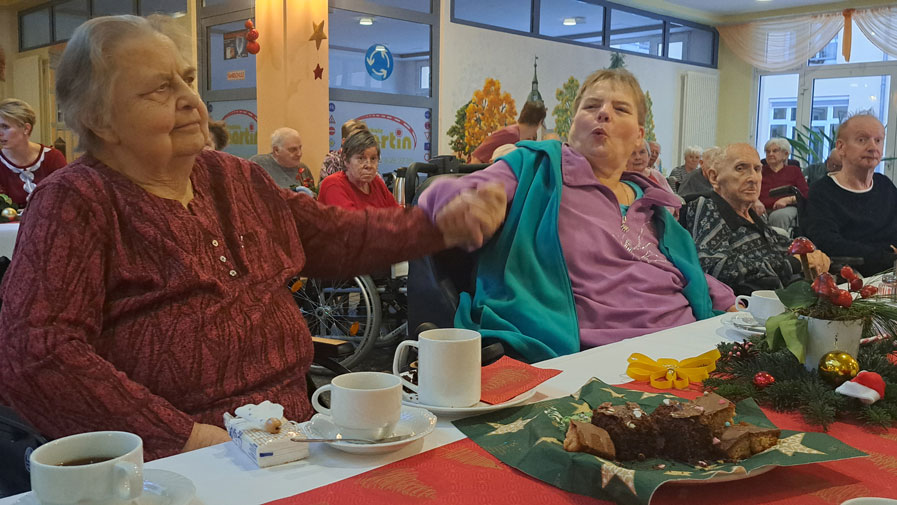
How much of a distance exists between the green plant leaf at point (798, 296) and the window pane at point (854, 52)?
1067cm

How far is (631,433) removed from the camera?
87 cm

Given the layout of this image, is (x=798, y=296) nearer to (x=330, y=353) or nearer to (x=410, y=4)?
(x=330, y=353)

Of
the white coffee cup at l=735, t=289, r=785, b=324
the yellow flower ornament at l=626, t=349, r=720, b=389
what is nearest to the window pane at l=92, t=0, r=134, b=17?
the white coffee cup at l=735, t=289, r=785, b=324

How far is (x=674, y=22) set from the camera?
1080 cm

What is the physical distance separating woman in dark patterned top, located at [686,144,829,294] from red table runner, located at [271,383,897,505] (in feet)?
6.11

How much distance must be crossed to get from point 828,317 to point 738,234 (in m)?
1.75

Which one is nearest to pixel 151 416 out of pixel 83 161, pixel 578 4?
pixel 83 161

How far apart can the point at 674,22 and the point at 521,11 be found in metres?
3.14

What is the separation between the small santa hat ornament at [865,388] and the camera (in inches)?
42.5

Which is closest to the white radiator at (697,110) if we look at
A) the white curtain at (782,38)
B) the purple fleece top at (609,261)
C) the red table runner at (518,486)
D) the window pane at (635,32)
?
the white curtain at (782,38)

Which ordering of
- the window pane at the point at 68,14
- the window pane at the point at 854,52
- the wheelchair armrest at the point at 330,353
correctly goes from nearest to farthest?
the wheelchair armrest at the point at 330,353 < the window pane at the point at 68,14 < the window pane at the point at 854,52

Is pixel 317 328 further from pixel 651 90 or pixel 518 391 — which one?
pixel 651 90

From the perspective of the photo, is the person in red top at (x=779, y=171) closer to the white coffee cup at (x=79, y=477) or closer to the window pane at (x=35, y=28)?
the white coffee cup at (x=79, y=477)

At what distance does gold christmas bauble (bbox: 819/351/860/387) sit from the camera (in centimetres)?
113
